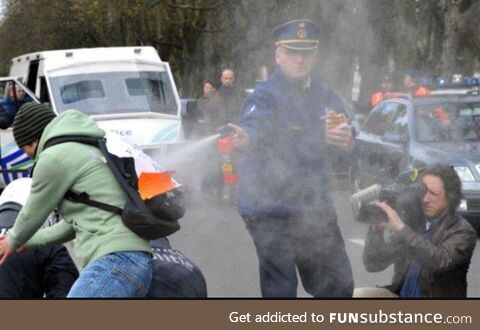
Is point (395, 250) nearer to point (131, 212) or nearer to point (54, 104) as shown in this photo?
point (131, 212)

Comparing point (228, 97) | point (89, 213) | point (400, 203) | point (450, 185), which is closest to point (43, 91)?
point (228, 97)

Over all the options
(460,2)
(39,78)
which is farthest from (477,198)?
(39,78)

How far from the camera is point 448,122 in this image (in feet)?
27.5

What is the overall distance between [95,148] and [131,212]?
27 centimetres

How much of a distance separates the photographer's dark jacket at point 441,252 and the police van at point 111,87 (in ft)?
28.1

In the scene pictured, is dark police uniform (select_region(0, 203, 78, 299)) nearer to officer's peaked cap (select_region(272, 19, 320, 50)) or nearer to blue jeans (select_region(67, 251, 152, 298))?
blue jeans (select_region(67, 251, 152, 298))

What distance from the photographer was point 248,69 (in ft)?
20.6

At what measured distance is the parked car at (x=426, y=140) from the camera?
719 cm

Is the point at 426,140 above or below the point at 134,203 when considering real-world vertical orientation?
below

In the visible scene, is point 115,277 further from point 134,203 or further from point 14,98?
point 14,98

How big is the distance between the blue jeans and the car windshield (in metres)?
4.06

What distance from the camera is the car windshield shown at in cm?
733

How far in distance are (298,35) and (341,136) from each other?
485 millimetres

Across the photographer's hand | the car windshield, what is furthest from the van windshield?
the photographer's hand
